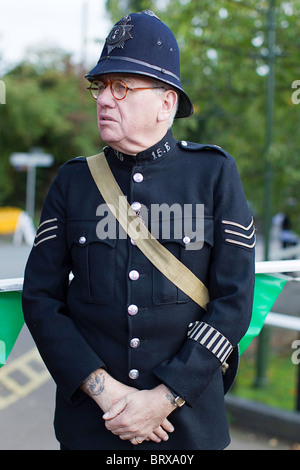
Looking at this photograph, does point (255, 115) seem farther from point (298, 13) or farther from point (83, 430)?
point (83, 430)

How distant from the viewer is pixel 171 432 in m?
1.87

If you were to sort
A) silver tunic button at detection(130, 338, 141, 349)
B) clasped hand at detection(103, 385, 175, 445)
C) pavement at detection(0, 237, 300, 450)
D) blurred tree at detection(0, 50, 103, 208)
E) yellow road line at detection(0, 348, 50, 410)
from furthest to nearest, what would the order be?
blurred tree at detection(0, 50, 103, 208) → yellow road line at detection(0, 348, 50, 410) → pavement at detection(0, 237, 300, 450) → silver tunic button at detection(130, 338, 141, 349) → clasped hand at detection(103, 385, 175, 445)

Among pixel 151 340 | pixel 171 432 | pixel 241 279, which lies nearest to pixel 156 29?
pixel 241 279

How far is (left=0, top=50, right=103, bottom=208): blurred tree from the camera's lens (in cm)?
2233

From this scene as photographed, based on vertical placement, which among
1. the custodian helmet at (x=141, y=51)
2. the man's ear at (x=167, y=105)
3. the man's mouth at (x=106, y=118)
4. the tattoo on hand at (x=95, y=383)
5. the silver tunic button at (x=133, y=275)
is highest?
the custodian helmet at (x=141, y=51)

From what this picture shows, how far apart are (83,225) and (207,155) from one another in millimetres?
490

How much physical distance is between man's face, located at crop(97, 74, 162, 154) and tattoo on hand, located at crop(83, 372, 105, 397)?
2.52 ft

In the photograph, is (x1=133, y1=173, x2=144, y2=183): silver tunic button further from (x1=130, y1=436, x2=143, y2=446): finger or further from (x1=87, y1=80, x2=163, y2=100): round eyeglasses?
(x1=130, y1=436, x2=143, y2=446): finger

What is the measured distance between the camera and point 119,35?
1.84 meters

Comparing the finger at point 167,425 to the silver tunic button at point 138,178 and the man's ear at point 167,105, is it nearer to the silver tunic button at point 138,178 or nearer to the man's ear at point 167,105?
the silver tunic button at point 138,178

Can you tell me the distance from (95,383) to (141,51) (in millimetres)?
1081

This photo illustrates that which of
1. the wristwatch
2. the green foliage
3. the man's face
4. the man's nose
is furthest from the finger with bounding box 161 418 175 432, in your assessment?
the green foliage

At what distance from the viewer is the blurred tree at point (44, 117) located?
73.3 feet

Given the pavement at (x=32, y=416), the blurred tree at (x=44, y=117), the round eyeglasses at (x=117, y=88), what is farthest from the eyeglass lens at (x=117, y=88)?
the blurred tree at (x=44, y=117)
